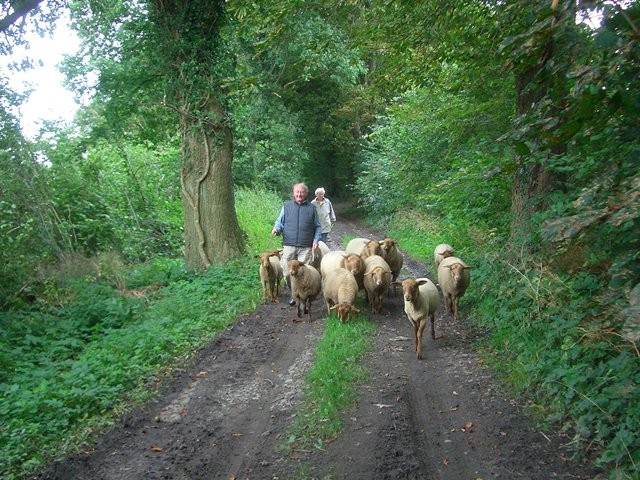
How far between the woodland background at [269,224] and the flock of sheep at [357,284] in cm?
52

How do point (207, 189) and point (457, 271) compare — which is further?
point (207, 189)

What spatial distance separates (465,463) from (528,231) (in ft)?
14.3

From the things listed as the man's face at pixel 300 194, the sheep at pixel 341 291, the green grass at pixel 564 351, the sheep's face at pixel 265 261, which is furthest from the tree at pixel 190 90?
the green grass at pixel 564 351

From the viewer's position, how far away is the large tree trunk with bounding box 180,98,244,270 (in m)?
11.8

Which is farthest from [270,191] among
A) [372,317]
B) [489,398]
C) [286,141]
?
[489,398]

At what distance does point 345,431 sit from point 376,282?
4.11 meters

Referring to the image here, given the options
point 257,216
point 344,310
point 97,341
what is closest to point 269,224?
point 257,216

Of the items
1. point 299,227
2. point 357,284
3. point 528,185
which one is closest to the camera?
point 528,185

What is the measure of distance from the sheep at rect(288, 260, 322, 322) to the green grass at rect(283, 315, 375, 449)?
2.46ft

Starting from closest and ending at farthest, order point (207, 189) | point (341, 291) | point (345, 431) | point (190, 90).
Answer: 1. point (345, 431)
2. point (341, 291)
3. point (190, 90)
4. point (207, 189)

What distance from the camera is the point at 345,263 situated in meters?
9.88

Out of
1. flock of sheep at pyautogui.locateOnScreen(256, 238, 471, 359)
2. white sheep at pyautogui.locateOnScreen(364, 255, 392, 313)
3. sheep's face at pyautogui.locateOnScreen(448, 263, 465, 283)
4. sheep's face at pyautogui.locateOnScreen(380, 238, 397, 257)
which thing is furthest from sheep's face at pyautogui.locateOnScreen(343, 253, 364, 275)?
sheep's face at pyautogui.locateOnScreen(448, 263, 465, 283)

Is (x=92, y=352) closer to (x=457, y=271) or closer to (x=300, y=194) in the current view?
(x=300, y=194)

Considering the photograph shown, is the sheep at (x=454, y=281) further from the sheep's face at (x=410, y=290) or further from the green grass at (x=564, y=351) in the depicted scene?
the sheep's face at (x=410, y=290)
